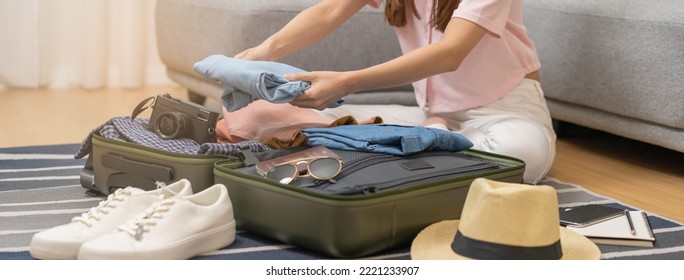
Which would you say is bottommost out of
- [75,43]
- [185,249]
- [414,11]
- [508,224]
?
[75,43]

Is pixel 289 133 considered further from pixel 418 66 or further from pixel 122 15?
pixel 122 15

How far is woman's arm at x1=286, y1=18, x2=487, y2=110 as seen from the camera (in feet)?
4.86

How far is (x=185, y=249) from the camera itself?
48.9 inches

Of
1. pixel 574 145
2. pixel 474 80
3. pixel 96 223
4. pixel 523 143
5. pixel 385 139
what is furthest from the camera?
pixel 574 145

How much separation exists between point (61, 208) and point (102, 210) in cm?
26

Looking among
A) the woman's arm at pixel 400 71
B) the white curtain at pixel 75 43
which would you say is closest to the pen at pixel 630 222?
the woman's arm at pixel 400 71

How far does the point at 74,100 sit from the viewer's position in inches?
110

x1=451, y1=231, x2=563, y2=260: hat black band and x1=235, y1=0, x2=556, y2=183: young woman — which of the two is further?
x1=235, y1=0, x2=556, y2=183: young woman

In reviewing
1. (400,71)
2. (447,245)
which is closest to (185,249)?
(447,245)

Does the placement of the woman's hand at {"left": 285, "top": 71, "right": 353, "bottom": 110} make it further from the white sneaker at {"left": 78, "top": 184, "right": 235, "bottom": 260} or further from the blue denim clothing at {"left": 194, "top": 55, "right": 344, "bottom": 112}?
the white sneaker at {"left": 78, "top": 184, "right": 235, "bottom": 260}

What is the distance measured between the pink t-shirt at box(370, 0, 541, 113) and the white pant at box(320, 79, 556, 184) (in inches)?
0.9

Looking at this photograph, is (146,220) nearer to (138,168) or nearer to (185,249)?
(185,249)

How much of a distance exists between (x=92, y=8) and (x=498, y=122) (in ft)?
5.48

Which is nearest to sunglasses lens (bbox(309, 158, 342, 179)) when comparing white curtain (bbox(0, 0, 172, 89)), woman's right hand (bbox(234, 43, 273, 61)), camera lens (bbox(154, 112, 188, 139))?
camera lens (bbox(154, 112, 188, 139))
